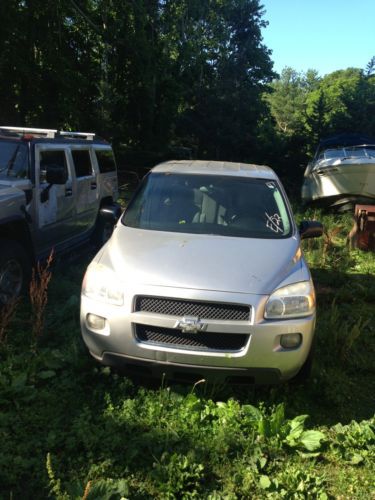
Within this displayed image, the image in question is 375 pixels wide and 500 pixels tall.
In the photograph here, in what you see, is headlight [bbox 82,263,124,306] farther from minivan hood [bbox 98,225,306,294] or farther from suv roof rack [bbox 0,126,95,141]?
suv roof rack [bbox 0,126,95,141]

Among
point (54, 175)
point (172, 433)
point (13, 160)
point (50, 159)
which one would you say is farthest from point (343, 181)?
point (172, 433)

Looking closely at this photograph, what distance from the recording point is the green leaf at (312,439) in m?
→ 3.01

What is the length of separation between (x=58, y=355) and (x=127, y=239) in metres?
1.16

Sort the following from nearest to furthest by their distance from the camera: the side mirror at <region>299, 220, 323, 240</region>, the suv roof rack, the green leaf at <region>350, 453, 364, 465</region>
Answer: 1. the green leaf at <region>350, 453, 364, 465</region>
2. the side mirror at <region>299, 220, 323, 240</region>
3. the suv roof rack

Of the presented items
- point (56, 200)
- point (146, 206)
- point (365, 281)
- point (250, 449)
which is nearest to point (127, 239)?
point (146, 206)

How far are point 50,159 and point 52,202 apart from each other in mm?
560

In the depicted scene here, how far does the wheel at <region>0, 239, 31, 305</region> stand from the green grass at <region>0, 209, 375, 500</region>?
0.52 m

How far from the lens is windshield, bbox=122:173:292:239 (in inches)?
169

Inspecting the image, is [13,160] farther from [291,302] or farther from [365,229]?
[365,229]

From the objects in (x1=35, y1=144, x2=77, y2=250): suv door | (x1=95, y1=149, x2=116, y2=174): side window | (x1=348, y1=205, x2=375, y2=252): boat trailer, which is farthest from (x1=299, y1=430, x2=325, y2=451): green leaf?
(x1=348, y1=205, x2=375, y2=252): boat trailer

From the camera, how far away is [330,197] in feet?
39.4

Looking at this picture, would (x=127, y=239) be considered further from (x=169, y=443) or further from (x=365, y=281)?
(x=365, y=281)

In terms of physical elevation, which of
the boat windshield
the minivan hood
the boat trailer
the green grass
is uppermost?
the boat windshield

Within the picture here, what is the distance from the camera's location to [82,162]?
6.99 metres
